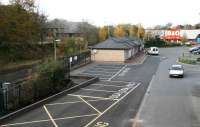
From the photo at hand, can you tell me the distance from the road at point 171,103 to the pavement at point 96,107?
74 centimetres

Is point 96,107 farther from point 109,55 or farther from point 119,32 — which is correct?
point 119,32

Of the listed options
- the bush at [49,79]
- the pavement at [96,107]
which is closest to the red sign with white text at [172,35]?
the pavement at [96,107]

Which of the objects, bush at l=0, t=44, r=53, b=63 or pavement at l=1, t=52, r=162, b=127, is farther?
bush at l=0, t=44, r=53, b=63

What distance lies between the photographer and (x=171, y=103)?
87.0 feet

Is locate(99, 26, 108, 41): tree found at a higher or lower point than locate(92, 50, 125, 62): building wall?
higher

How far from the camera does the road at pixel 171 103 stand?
2103 cm

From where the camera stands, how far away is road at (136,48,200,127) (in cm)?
2103

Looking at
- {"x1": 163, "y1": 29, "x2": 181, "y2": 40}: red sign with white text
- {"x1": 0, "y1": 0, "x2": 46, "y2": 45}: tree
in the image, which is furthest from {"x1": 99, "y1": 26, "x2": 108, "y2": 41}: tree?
{"x1": 163, "y1": 29, "x2": 181, "y2": 40}: red sign with white text

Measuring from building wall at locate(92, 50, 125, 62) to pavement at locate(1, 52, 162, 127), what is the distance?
14670mm

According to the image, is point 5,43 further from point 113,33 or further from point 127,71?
point 113,33

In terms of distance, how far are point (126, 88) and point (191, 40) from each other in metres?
97.2

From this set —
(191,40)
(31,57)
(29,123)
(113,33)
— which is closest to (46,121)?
(29,123)

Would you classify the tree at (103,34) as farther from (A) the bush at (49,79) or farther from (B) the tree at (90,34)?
(A) the bush at (49,79)

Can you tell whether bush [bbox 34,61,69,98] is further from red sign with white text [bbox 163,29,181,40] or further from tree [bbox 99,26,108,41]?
red sign with white text [bbox 163,29,181,40]
